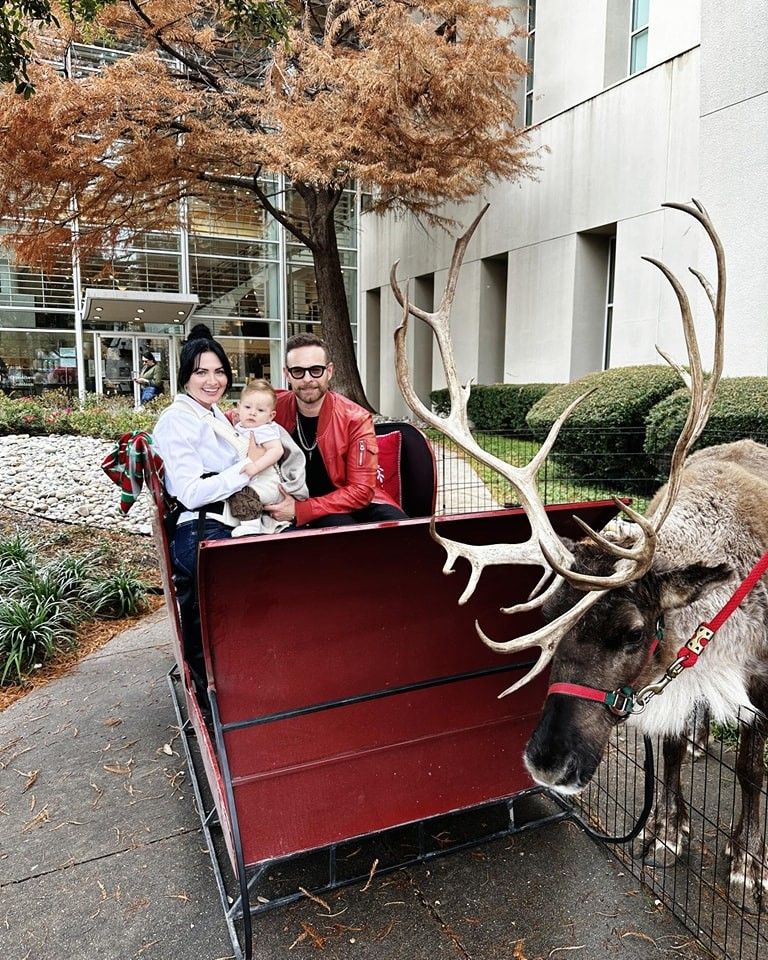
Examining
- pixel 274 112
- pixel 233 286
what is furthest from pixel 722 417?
pixel 233 286

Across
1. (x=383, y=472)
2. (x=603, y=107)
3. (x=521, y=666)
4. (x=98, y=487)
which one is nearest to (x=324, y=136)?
(x=603, y=107)

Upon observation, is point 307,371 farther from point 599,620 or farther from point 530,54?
point 530,54

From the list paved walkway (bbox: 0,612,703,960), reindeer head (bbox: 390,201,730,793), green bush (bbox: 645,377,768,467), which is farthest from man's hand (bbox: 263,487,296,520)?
green bush (bbox: 645,377,768,467)

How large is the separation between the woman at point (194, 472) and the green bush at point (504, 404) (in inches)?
378

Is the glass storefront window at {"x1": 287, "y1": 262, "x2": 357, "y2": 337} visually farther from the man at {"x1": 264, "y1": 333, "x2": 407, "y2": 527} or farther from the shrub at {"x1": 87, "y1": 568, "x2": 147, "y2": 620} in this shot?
the man at {"x1": 264, "y1": 333, "x2": 407, "y2": 527}

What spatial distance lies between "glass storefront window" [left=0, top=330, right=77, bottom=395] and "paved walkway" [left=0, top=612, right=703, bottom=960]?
19.9 m

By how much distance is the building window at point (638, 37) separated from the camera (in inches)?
470

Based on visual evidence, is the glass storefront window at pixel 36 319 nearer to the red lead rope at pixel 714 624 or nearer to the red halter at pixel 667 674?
the red halter at pixel 667 674

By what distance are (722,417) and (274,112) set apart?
894 cm

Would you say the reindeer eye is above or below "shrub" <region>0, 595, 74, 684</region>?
above

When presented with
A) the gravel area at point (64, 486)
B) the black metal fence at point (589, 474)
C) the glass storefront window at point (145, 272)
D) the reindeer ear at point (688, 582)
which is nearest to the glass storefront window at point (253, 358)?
the glass storefront window at point (145, 272)

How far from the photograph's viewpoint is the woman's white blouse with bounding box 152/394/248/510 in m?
3.13

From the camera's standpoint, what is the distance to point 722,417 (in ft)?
22.6

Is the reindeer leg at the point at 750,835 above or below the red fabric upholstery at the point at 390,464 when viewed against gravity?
below
